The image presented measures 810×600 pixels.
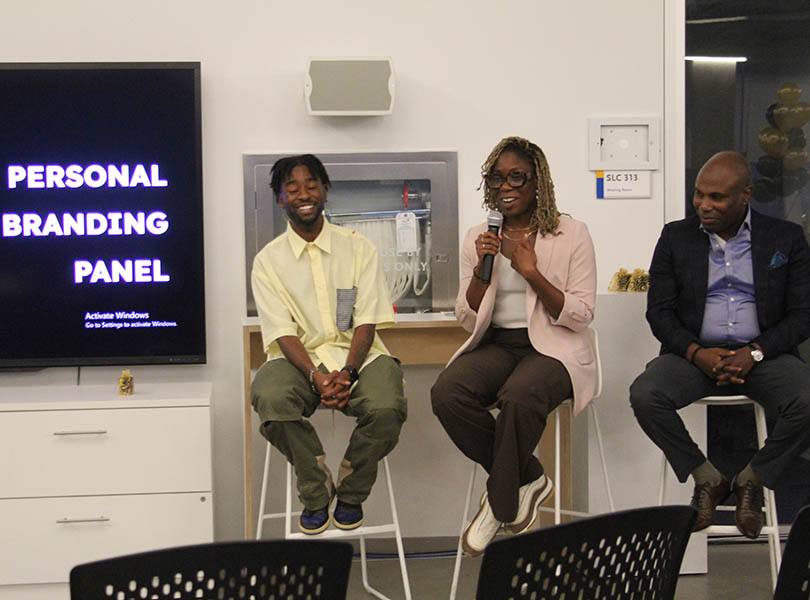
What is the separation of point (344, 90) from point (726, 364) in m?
1.84

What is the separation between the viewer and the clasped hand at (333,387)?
10.5ft

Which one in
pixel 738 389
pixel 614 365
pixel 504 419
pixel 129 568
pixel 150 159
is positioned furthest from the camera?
pixel 150 159

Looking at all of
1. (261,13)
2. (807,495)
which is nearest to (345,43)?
(261,13)

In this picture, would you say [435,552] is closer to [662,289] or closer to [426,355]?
[426,355]

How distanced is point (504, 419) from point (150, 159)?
1902mm

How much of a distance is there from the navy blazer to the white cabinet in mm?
1658

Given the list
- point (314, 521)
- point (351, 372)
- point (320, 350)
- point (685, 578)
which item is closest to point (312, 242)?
point (320, 350)

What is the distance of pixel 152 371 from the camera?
4.15 meters

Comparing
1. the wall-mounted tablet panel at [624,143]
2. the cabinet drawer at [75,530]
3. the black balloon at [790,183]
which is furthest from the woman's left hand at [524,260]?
the black balloon at [790,183]

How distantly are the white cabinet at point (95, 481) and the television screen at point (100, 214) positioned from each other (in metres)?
0.58

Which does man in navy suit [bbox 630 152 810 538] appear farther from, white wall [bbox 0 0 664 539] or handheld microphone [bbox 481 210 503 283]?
white wall [bbox 0 0 664 539]

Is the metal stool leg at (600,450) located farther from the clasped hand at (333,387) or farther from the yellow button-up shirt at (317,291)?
the clasped hand at (333,387)

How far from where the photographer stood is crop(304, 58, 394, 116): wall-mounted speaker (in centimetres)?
404

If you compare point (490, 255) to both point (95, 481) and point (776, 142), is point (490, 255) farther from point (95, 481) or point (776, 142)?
point (776, 142)
